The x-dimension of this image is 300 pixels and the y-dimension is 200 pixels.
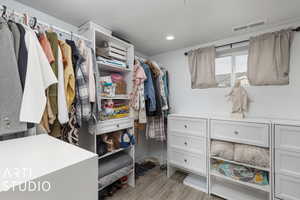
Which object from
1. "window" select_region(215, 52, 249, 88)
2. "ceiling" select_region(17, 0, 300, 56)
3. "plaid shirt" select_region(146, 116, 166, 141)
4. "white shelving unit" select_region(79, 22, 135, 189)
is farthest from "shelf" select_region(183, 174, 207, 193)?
"ceiling" select_region(17, 0, 300, 56)

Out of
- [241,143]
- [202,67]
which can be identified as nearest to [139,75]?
[202,67]

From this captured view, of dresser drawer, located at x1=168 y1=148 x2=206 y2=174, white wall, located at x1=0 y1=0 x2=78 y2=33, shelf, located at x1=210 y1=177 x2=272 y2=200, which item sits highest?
white wall, located at x1=0 y1=0 x2=78 y2=33

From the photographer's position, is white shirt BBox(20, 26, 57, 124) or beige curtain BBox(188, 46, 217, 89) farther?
beige curtain BBox(188, 46, 217, 89)

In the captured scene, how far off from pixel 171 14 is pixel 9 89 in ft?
→ 4.92

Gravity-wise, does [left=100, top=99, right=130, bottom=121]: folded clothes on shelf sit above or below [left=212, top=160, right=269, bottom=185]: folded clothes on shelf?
above

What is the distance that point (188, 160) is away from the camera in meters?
1.93

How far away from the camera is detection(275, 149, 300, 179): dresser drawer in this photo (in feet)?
4.21

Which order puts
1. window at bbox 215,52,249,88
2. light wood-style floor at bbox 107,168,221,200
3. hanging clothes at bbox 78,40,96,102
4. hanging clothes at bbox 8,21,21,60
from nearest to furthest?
hanging clothes at bbox 8,21,21,60 < hanging clothes at bbox 78,40,96,102 < light wood-style floor at bbox 107,168,221,200 < window at bbox 215,52,249,88

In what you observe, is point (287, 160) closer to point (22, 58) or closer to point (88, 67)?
point (88, 67)

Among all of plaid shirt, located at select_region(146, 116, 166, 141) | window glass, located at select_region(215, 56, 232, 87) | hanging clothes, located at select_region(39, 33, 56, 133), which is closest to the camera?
hanging clothes, located at select_region(39, 33, 56, 133)

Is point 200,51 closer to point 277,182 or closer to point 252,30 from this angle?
point 252,30

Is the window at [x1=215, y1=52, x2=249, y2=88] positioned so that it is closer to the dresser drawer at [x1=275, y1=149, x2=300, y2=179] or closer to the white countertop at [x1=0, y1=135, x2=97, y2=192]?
the dresser drawer at [x1=275, y1=149, x2=300, y2=179]

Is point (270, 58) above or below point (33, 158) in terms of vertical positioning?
above

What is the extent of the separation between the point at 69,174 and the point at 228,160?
69.1 inches
